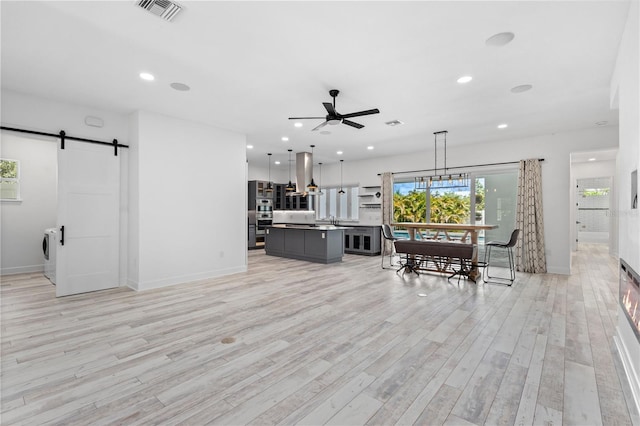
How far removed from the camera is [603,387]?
2.07 meters

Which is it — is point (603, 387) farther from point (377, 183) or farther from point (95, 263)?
point (377, 183)

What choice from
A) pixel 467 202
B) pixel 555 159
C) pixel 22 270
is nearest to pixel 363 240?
pixel 467 202

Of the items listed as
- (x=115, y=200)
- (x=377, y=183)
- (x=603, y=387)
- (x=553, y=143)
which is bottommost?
(x=603, y=387)

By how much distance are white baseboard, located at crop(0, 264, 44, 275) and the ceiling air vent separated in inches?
240

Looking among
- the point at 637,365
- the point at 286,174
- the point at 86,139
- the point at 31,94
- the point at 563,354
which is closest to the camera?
the point at 637,365

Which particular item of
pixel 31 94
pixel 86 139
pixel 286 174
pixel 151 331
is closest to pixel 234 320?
pixel 151 331

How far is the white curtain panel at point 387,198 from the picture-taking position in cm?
840

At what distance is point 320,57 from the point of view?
3098 millimetres

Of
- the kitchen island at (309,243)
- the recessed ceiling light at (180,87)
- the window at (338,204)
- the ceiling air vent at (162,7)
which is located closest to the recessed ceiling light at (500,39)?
the ceiling air vent at (162,7)

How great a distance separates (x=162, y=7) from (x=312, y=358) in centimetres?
303

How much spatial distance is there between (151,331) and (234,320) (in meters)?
0.80

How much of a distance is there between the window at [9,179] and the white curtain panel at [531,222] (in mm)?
9994

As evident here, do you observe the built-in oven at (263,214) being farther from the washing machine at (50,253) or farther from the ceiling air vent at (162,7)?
the ceiling air vent at (162,7)

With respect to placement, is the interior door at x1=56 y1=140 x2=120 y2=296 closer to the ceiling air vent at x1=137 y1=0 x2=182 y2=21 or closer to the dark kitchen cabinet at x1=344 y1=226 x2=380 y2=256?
the ceiling air vent at x1=137 y1=0 x2=182 y2=21
